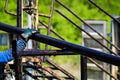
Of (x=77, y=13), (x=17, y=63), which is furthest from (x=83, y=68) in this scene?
(x=77, y=13)

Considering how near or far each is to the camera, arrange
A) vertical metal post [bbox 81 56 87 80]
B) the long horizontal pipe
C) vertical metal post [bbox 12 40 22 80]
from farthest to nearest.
A: vertical metal post [bbox 81 56 87 80] < vertical metal post [bbox 12 40 22 80] < the long horizontal pipe

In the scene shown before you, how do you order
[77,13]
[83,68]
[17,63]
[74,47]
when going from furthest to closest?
[77,13] < [83,68] < [17,63] < [74,47]

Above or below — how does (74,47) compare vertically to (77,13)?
below

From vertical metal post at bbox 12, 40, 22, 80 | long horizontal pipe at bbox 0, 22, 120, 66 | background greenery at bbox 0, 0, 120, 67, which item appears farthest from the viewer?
background greenery at bbox 0, 0, 120, 67

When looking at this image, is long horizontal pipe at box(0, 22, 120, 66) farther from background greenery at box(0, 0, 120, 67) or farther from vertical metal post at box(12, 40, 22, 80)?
background greenery at box(0, 0, 120, 67)

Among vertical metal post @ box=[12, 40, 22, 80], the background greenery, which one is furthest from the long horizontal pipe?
the background greenery

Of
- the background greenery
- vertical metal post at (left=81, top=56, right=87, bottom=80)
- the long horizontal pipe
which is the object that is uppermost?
the background greenery

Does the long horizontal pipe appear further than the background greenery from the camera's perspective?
No

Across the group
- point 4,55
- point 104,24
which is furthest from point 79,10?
point 4,55

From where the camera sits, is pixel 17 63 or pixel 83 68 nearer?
pixel 17 63

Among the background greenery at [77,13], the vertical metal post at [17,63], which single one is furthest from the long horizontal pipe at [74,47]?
the background greenery at [77,13]

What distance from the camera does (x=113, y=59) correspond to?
43.2 inches

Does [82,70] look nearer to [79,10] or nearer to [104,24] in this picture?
[104,24]

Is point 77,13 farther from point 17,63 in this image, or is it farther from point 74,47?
point 74,47
